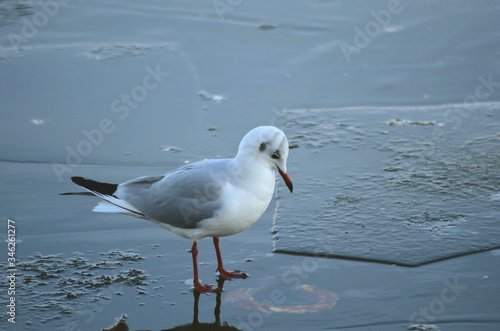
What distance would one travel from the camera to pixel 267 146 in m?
4.14

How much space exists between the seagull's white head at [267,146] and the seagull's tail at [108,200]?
893mm

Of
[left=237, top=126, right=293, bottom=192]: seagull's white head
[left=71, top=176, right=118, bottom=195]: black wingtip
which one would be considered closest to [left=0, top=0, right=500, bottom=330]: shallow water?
[left=71, top=176, right=118, bottom=195]: black wingtip

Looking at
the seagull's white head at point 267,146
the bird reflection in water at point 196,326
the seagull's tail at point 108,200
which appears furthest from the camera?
the seagull's tail at point 108,200

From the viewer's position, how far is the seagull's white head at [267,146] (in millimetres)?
4117

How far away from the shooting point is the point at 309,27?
29.0ft

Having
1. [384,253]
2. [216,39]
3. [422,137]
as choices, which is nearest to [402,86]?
[422,137]

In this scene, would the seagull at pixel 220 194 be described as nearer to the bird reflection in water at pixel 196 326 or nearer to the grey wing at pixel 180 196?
the grey wing at pixel 180 196

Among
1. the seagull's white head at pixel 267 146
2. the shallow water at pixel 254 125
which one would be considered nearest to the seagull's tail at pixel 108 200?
the shallow water at pixel 254 125

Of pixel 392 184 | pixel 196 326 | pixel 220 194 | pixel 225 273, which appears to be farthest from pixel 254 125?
pixel 196 326

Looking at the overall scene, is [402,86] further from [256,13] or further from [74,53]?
[74,53]

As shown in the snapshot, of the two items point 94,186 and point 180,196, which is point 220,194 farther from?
point 94,186

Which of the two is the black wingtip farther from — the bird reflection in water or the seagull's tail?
the bird reflection in water

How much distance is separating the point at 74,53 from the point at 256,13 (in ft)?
9.09

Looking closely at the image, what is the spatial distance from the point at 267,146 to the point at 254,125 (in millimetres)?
2369
